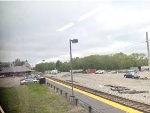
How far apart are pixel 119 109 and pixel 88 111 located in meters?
2.57

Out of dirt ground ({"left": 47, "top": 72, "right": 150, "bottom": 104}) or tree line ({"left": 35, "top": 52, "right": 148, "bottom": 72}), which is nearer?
dirt ground ({"left": 47, "top": 72, "right": 150, "bottom": 104})

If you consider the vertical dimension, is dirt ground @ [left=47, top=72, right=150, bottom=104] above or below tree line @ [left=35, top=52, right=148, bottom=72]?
below

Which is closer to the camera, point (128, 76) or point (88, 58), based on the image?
point (128, 76)

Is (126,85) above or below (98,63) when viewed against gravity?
below

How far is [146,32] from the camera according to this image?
42500 mm

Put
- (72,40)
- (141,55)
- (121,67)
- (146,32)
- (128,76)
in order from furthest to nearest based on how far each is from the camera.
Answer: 1. (141,55)
2. (121,67)
3. (128,76)
4. (146,32)
5. (72,40)

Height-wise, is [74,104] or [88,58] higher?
[88,58]

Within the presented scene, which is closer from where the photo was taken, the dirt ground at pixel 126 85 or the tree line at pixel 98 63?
the dirt ground at pixel 126 85

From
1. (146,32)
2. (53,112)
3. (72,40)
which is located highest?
(146,32)

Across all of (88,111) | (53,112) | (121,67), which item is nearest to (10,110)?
(53,112)

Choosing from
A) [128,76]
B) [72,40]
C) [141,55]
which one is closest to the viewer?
[72,40]

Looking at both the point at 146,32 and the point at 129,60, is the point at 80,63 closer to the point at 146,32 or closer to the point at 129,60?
the point at 129,60

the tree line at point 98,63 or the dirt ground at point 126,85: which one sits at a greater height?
the tree line at point 98,63

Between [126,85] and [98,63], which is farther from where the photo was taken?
[98,63]
